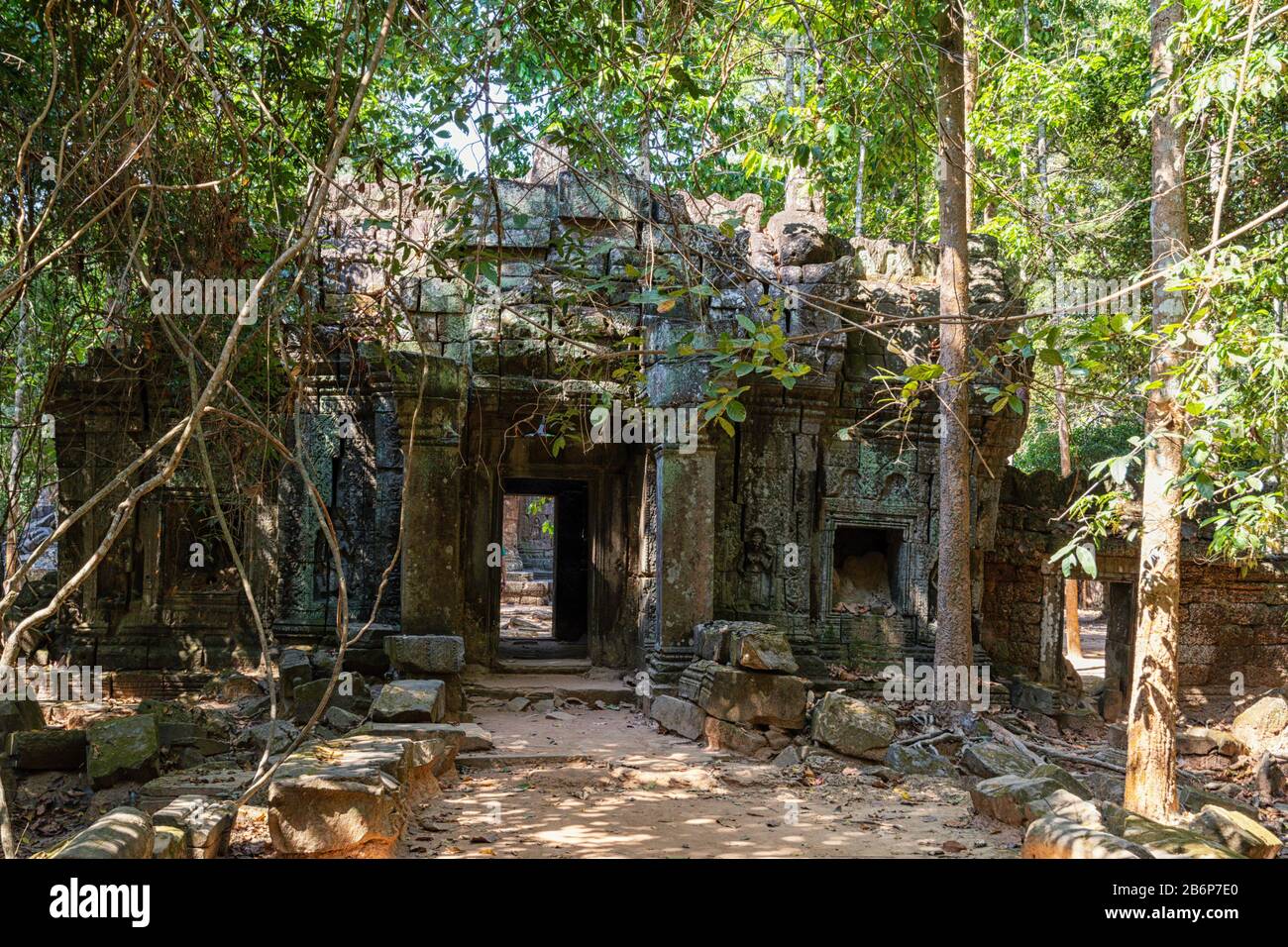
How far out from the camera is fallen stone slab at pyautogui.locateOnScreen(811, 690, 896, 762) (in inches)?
294

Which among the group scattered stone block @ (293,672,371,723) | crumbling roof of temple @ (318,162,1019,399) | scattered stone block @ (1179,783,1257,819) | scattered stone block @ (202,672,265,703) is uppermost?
crumbling roof of temple @ (318,162,1019,399)

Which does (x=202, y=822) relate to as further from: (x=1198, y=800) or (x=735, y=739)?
(x=1198, y=800)

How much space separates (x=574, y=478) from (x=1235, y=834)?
23.6ft

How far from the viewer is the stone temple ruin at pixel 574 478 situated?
9180 millimetres

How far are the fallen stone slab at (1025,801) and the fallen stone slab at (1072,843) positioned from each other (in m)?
0.63

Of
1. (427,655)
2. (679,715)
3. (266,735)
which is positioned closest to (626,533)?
(679,715)

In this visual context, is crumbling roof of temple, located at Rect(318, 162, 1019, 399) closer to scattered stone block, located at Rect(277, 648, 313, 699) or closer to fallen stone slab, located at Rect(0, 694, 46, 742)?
scattered stone block, located at Rect(277, 648, 313, 699)

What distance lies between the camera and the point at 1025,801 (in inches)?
205

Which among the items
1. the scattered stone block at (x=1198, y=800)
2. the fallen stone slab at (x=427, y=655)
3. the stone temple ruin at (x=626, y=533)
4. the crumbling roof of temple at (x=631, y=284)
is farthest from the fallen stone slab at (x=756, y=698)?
the crumbling roof of temple at (x=631, y=284)

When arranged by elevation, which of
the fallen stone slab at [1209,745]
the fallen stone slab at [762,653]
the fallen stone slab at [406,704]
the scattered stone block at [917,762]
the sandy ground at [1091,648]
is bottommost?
the sandy ground at [1091,648]

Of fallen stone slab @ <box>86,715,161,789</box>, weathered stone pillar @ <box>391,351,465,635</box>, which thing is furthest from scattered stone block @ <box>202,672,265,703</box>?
fallen stone slab @ <box>86,715,161,789</box>

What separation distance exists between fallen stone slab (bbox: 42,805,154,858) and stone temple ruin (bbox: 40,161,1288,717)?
562 cm

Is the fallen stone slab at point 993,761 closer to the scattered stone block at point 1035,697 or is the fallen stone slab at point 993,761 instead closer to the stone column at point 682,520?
the stone column at point 682,520

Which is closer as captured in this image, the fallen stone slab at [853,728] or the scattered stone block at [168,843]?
the scattered stone block at [168,843]
